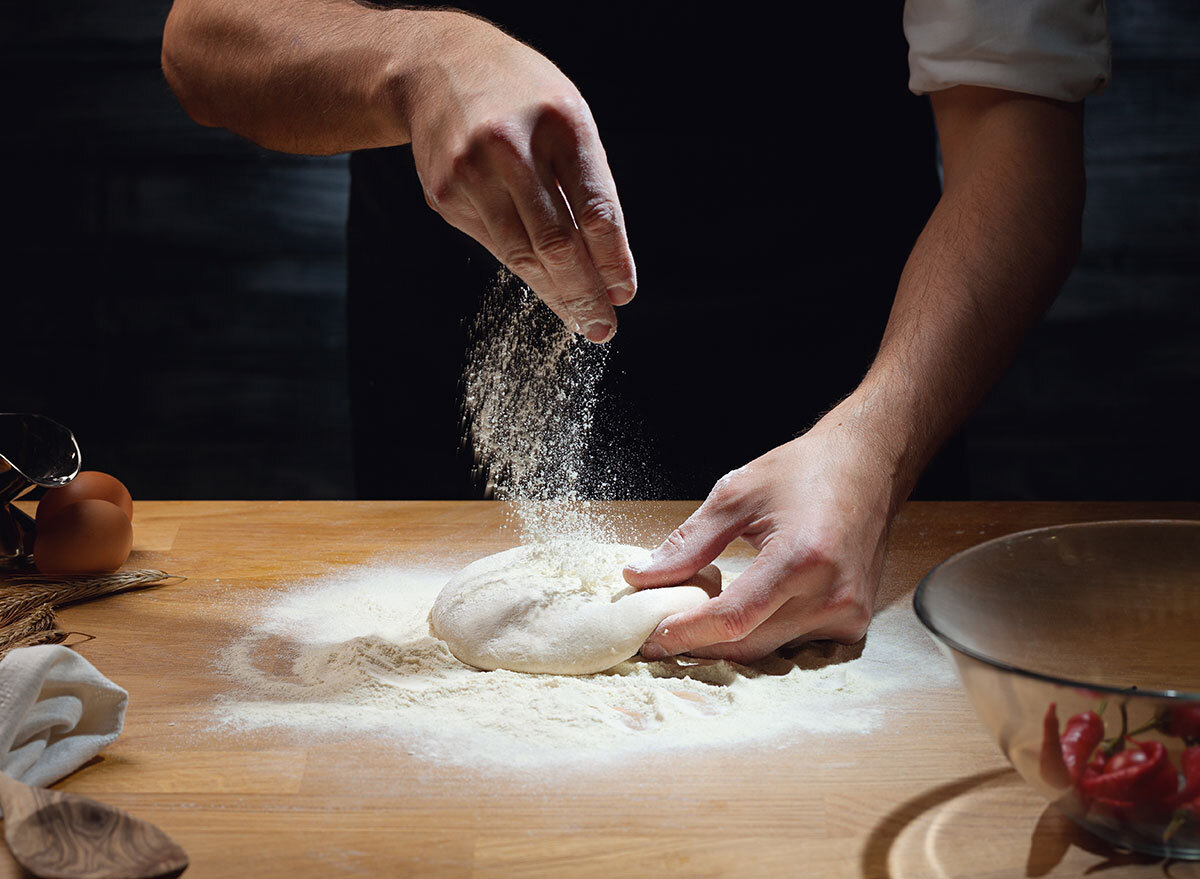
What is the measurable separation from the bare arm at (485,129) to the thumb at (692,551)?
0.80 feet

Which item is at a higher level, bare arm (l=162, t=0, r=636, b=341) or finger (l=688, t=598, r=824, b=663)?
bare arm (l=162, t=0, r=636, b=341)

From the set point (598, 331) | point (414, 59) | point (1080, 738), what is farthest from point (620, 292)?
point (1080, 738)

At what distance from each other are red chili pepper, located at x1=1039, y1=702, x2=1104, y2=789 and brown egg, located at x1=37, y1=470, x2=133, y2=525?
1.22m

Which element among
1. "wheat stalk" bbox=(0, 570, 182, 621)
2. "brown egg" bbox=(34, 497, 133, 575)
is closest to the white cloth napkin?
"wheat stalk" bbox=(0, 570, 182, 621)

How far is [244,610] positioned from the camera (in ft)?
4.40

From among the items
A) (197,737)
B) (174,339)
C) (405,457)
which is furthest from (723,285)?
(174,339)

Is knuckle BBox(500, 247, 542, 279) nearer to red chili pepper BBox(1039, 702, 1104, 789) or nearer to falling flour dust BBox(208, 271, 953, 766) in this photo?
falling flour dust BBox(208, 271, 953, 766)

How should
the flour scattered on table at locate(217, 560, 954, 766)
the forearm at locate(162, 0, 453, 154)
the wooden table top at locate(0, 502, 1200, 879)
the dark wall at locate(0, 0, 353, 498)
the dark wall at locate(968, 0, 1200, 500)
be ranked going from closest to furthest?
1. the wooden table top at locate(0, 502, 1200, 879)
2. the flour scattered on table at locate(217, 560, 954, 766)
3. the forearm at locate(162, 0, 453, 154)
4. the dark wall at locate(968, 0, 1200, 500)
5. the dark wall at locate(0, 0, 353, 498)

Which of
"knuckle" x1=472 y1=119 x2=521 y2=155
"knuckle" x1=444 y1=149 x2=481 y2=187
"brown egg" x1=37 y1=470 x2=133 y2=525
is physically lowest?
"brown egg" x1=37 y1=470 x2=133 y2=525

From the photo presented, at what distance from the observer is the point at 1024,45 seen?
1395mm

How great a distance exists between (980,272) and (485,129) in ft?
2.37

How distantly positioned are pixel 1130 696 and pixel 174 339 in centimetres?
255

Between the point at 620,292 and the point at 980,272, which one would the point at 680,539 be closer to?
the point at 620,292

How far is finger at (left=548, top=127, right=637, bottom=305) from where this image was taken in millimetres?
1039
